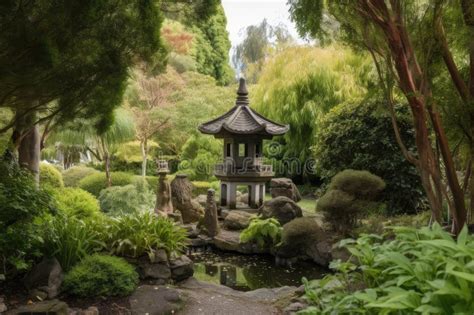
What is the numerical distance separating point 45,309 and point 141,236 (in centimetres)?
153

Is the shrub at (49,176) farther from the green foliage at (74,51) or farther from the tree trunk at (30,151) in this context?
the green foliage at (74,51)

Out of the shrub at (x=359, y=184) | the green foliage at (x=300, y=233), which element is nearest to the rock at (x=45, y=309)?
the green foliage at (x=300, y=233)

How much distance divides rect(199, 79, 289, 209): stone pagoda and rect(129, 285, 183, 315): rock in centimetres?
633

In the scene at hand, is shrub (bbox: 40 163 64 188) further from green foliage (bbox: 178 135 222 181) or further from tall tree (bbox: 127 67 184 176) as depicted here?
green foliage (bbox: 178 135 222 181)

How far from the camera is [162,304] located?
4180mm

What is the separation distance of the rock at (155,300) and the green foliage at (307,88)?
10472mm

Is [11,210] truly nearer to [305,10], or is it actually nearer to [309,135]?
[305,10]

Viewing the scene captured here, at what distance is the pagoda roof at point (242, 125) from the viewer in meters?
10.5

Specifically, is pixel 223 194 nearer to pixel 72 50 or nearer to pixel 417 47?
pixel 417 47

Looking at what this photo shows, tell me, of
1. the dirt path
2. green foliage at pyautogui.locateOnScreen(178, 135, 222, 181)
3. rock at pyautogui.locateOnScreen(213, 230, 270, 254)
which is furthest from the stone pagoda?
the dirt path

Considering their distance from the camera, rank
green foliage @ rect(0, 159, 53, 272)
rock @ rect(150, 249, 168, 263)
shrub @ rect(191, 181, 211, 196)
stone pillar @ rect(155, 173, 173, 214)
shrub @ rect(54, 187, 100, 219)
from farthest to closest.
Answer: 1. shrub @ rect(191, 181, 211, 196)
2. stone pillar @ rect(155, 173, 173, 214)
3. shrub @ rect(54, 187, 100, 219)
4. rock @ rect(150, 249, 168, 263)
5. green foliage @ rect(0, 159, 53, 272)

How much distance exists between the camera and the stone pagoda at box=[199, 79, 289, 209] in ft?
34.9

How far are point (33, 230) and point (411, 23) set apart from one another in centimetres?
408

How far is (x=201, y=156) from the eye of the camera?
1584 centimetres
